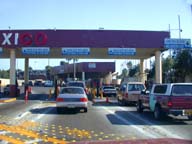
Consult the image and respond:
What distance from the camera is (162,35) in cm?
3944

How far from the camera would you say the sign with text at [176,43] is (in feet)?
129

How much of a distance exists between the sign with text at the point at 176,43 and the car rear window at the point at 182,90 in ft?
65.2

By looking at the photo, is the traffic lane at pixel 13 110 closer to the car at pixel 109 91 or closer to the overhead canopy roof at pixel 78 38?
the overhead canopy roof at pixel 78 38

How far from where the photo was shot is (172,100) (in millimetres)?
19047

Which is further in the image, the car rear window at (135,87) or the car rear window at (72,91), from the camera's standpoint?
the car rear window at (135,87)

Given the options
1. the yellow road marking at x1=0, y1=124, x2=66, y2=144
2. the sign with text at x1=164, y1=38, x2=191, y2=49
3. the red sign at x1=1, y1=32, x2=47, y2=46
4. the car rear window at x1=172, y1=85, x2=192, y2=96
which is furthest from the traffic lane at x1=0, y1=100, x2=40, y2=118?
the sign with text at x1=164, y1=38, x2=191, y2=49

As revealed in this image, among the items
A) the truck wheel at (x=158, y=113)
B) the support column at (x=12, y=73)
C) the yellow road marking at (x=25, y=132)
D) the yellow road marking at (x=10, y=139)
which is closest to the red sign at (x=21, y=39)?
the support column at (x=12, y=73)

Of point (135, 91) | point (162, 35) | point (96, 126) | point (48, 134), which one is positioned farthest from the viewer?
point (162, 35)

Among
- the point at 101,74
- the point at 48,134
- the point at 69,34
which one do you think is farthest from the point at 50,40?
the point at 101,74

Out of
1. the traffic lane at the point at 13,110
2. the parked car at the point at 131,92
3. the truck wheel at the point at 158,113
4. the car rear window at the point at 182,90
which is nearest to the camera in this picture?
the car rear window at the point at 182,90

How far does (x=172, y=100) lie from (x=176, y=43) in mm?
21478

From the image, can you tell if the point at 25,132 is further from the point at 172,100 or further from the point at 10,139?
the point at 172,100

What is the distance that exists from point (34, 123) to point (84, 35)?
22662 millimetres

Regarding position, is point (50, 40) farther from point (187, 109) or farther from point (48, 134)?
point (48, 134)
